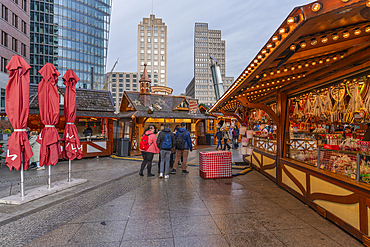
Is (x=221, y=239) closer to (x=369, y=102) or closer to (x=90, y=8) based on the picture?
(x=369, y=102)

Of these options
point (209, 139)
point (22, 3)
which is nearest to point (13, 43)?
point (22, 3)

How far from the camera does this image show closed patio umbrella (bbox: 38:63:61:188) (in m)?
5.62

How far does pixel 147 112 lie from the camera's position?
15.9 meters

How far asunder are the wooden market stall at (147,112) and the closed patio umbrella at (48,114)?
26.8ft

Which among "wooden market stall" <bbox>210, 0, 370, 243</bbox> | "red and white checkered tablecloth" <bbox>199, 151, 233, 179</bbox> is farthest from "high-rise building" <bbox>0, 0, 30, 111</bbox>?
"wooden market stall" <bbox>210, 0, 370, 243</bbox>

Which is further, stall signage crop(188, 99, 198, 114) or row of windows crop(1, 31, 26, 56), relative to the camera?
row of windows crop(1, 31, 26, 56)

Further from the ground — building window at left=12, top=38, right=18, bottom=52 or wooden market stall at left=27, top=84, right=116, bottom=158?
building window at left=12, top=38, right=18, bottom=52

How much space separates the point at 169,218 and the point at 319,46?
3.82m

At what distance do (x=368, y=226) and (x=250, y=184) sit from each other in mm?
3497

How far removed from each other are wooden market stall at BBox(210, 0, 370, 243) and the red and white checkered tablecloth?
1419 millimetres

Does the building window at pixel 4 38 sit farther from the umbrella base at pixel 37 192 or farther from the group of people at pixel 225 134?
the umbrella base at pixel 37 192

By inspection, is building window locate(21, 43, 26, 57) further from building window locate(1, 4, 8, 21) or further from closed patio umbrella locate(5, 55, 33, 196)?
closed patio umbrella locate(5, 55, 33, 196)

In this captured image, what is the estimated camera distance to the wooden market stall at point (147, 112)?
14.4 metres

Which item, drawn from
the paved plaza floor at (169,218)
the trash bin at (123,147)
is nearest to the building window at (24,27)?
the trash bin at (123,147)
